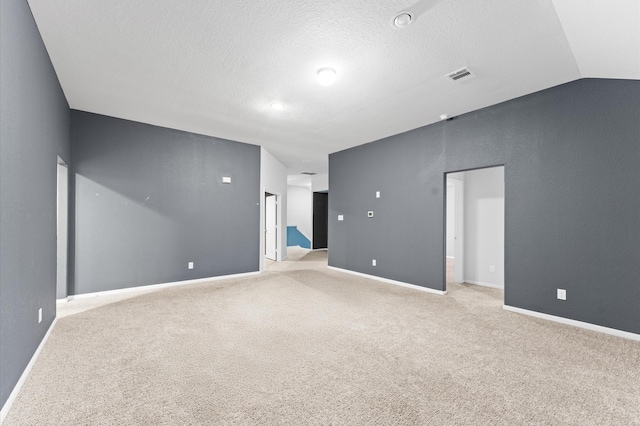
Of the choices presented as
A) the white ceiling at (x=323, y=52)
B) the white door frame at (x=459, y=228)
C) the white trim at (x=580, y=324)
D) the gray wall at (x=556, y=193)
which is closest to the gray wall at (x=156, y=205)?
the white ceiling at (x=323, y=52)

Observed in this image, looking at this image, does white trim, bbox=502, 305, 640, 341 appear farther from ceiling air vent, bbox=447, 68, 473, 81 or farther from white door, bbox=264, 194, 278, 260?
white door, bbox=264, 194, 278, 260

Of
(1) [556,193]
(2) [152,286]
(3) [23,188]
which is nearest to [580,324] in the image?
(1) [556,193]

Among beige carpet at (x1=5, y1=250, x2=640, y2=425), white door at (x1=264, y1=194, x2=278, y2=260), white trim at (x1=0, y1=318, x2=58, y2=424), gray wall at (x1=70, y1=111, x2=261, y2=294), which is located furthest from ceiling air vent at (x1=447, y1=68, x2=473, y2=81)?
white door at (x1=264, y1=194, x2=278, y2=260)

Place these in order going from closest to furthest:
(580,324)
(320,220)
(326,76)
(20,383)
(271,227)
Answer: (20,383) → (326,76) → (580,324) → (271,227) → (320,220)

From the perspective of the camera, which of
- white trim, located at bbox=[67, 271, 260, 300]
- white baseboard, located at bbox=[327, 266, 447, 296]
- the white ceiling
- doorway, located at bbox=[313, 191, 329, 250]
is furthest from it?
doorway, located at bbox=[313, 191, 329, 250]

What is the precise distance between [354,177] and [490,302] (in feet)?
11.0

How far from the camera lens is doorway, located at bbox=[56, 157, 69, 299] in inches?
154

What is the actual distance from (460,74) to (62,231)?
552 cm

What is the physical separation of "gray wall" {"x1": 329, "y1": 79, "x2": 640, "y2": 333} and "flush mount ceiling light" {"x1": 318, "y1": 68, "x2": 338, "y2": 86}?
234 centimetres

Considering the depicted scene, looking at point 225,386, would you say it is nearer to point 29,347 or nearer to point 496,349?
point 29,347

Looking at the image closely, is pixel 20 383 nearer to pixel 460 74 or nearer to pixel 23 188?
pixel 23 188

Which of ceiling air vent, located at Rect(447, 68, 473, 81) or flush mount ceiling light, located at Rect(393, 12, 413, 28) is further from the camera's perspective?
ceiling air vent, located at Rect(447, 68, 473, 81)

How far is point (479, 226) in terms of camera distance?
16.9 ft

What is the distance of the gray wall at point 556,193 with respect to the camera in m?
2.89
